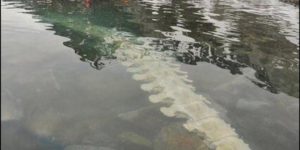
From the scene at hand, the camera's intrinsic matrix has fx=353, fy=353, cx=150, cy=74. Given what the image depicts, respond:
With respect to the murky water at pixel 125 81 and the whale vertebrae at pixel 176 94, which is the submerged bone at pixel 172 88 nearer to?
the whale vertebrae at pixel 176 94

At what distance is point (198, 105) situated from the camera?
7391 mm

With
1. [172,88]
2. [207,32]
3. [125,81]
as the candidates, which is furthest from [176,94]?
[207,32]

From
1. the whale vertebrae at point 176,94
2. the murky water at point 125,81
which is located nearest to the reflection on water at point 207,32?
the murky water at point 125,81

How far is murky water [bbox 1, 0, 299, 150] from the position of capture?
5.96 meters

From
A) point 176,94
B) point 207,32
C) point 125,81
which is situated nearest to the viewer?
point 176,94

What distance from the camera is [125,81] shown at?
8367 mm

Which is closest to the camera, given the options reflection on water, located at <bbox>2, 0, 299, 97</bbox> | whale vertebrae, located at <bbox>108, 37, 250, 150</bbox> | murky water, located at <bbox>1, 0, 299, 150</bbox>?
murky water, located at <bbox>1, 0, 299, 150</bbox>

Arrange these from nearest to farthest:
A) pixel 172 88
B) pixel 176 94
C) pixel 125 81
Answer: pixel 176 94 → pixel 172 88 → pixel 125 81

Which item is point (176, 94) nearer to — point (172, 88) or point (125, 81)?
point (172, 88)

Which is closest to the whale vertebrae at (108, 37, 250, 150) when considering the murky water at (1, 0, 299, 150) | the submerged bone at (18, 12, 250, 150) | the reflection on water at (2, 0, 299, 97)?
the submerged bone at (18, 12, 250, 150)

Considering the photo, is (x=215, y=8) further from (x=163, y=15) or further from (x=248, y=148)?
(x=248, y=148)

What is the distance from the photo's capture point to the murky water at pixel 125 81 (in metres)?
5.96

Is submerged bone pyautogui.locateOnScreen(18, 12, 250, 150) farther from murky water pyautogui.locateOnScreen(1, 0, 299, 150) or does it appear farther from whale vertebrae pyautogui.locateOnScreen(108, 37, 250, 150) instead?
murky water pyautogui.locateOnScreen(1, 0, 299, 150)

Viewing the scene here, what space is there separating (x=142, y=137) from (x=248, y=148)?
5.90ft
